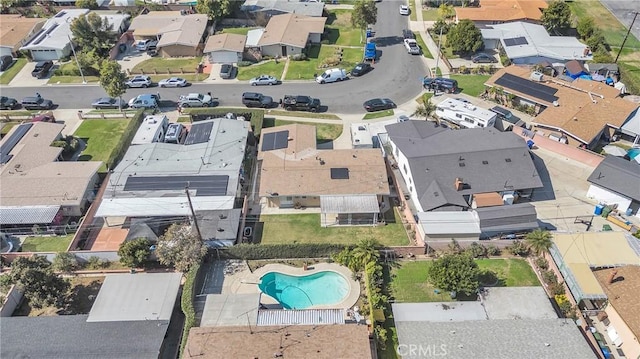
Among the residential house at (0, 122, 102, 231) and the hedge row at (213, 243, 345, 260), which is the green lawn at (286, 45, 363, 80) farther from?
the hedge row at (213, 243, 345, 260)

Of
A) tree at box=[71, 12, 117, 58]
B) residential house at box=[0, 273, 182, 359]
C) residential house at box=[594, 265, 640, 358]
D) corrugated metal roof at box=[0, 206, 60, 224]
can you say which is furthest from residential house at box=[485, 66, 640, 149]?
tree at box=[71, 12, 117, 58]

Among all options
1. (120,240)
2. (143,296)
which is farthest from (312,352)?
(120,240)

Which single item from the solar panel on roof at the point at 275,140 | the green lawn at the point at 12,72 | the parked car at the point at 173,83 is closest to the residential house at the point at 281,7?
the parked car at the point at 173,83

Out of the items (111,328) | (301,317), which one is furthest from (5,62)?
(301,317)

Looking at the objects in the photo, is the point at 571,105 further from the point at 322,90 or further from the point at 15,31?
the point at 15,31

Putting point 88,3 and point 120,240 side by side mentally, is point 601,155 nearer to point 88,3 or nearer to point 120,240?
point 120,240

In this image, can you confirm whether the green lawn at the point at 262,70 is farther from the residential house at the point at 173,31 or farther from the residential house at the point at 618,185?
the residential house at the point at 618,185
